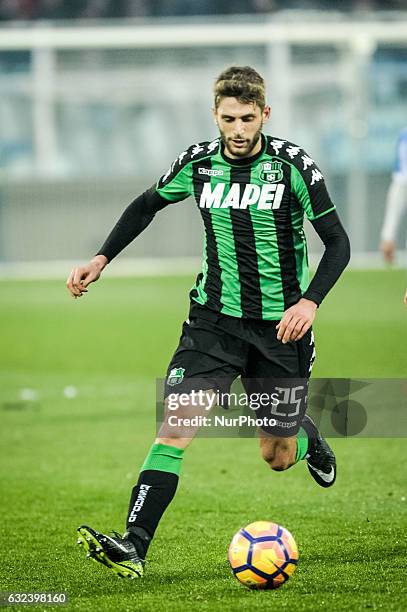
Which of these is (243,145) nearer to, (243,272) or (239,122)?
(239,122)

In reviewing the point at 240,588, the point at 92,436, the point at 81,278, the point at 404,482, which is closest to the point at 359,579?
the point at 240,588

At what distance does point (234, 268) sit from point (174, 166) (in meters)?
0.54

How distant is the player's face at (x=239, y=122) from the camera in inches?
194

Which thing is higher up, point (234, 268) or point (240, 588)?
point (234, 268)

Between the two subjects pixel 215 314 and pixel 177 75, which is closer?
pixel 215 314

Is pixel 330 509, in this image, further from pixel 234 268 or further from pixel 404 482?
pixel 234 268

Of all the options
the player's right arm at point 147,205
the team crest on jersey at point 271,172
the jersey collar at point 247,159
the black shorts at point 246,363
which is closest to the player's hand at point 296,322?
the black shorts at point 246,363

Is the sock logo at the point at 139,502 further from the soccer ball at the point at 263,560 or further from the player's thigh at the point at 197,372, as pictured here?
the soccer ball at the point at 263,560

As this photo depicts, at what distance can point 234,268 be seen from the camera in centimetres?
528

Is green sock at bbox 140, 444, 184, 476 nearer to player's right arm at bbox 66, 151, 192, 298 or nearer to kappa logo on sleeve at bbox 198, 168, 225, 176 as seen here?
player's right arm at bbox 66, 151, 192, 298

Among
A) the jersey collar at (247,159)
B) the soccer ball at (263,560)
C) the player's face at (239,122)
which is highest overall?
the player's face at (239,122)

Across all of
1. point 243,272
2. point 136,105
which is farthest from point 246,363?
point 136,105

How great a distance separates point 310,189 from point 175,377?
0.99 meters

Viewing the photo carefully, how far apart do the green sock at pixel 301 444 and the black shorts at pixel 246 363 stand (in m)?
0.29
